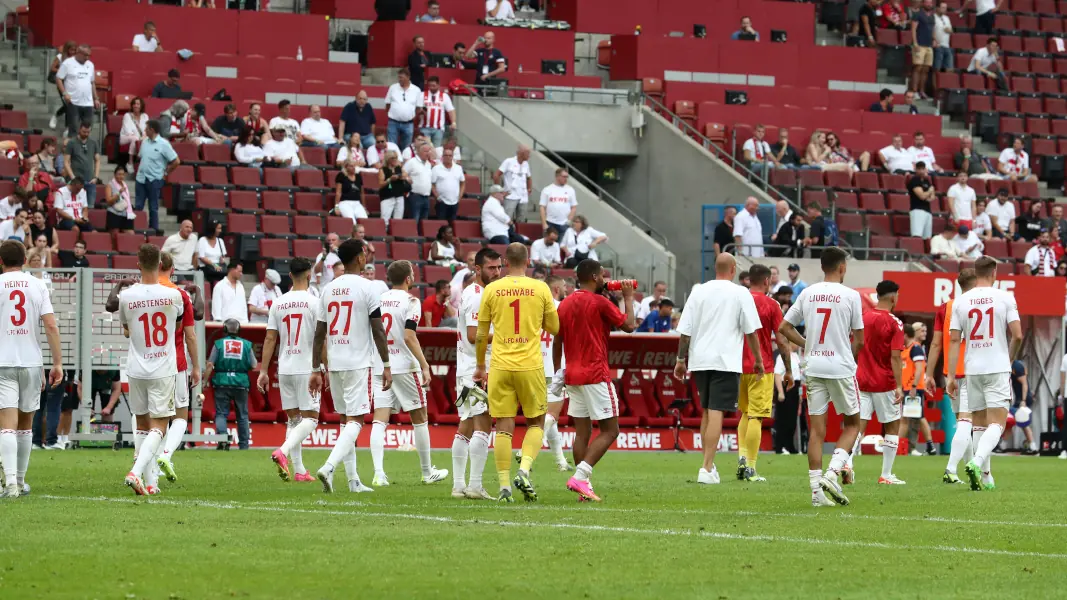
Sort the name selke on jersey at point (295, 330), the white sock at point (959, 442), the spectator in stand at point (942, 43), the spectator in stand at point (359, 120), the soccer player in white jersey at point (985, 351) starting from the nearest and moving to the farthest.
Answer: the soccer player in white jersey at point (985, 351), the name selke on jersey at point (295, 330), the white sock at point (959, 442), the spectator in stand at point (359, 120), the spectator in stand at point (942, 43)

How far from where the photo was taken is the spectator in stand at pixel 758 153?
35.1 m

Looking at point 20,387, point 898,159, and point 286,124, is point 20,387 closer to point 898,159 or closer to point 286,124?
point 286,124

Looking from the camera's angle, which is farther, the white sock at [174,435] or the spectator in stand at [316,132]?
the spectator in stand at [316,132]

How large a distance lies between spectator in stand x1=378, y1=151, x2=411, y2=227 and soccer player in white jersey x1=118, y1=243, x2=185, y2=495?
15274 millimetres

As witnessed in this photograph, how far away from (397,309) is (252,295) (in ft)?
31.4

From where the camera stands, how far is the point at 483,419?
14.6 m

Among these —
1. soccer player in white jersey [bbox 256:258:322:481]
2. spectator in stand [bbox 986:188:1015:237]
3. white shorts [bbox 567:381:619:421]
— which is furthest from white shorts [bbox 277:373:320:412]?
spectator in stand [bbox 986:188:1015:237]

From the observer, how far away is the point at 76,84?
95.1 ft

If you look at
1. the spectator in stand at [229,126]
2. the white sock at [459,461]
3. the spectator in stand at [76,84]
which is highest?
the spectator in stand at [76,84]

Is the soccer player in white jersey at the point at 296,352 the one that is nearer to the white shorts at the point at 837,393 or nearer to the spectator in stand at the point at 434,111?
the white shorts at the point at 837,393

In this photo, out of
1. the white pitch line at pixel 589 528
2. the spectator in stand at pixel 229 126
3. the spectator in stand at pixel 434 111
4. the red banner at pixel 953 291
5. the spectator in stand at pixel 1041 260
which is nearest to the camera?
the white pitch line at pixel 589 528

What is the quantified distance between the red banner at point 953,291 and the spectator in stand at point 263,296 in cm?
974

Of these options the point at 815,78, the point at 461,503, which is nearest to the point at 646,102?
the point at 815,78

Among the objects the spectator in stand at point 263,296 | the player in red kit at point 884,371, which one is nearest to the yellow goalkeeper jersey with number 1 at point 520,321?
the player in red kit at point 884,371
